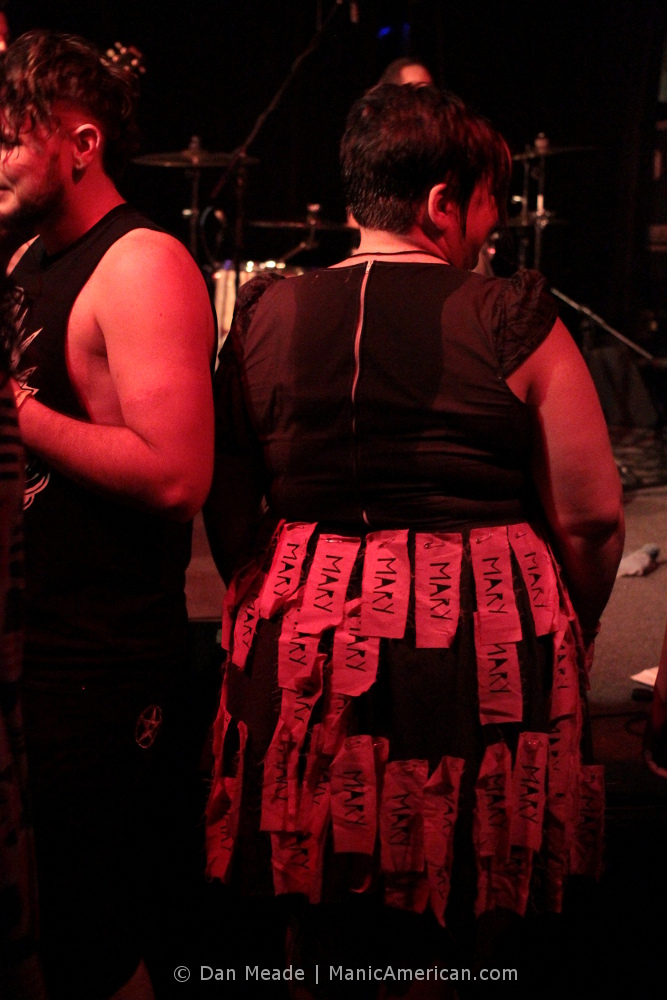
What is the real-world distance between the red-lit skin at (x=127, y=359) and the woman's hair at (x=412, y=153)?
10.4 inches

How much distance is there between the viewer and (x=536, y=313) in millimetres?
1117

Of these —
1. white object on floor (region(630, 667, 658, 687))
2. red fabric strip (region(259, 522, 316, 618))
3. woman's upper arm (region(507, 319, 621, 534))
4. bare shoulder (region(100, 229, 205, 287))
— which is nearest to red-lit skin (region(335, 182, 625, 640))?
woman's upper arm (region(507, 319, 621, 534))

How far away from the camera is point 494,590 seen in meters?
1.16

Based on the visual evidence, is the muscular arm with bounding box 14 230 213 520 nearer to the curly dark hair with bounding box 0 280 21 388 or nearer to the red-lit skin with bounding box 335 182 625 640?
the red-lit skin with bounding box 335 182 625 640

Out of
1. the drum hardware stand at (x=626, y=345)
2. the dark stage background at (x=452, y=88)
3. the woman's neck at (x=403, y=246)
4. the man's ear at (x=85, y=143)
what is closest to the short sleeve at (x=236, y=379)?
the woman's neck at (x=403, y=246)

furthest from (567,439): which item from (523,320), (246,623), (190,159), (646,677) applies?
(190,159)

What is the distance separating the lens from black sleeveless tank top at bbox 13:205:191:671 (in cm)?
115

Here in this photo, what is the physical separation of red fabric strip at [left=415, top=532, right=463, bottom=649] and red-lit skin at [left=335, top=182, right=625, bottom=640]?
0.16m

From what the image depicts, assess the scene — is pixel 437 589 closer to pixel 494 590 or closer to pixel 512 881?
pixel 494 590

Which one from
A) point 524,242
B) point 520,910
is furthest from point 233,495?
point 524,242

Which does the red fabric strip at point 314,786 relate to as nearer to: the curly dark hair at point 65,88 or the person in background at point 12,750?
the person in background at point 12,750

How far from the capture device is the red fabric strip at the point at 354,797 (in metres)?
1.15

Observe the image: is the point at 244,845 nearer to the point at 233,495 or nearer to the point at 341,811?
the point at 341,811

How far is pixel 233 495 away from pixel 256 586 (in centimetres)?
16
